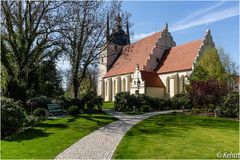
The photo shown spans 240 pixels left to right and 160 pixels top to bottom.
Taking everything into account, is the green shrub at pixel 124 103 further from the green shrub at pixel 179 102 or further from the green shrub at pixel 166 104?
the green shrub at pixel 179 102

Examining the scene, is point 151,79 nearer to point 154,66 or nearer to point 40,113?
→ point 154,66

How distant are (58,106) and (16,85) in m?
3.74

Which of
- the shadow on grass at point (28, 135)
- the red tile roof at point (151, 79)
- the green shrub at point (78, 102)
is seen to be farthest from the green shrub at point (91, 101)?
the red tile roof at point (151, 79)

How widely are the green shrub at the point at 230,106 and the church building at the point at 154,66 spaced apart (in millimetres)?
13666

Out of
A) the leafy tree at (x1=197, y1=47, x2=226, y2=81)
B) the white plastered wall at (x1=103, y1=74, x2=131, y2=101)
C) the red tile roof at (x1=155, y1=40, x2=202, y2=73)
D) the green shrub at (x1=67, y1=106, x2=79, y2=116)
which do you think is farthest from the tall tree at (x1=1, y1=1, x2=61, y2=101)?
the white plastered wall at (x1=103, y1=74, x2=131, y2=101)

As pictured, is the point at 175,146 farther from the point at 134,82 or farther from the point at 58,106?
the point at 134,82

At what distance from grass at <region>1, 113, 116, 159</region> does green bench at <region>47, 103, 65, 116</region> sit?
6471mm

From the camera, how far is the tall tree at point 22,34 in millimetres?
24594

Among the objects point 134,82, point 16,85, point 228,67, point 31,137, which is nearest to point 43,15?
point 16,85

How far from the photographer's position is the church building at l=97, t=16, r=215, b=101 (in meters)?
43.6

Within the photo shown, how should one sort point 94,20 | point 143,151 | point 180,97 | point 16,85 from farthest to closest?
point 180,97, point 94,20, point 16,85, point 143,151

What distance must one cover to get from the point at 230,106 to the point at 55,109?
538 inches

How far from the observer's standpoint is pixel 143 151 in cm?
1089

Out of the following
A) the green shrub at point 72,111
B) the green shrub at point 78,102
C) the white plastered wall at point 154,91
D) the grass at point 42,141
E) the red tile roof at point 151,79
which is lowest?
the grass at point 42,141
